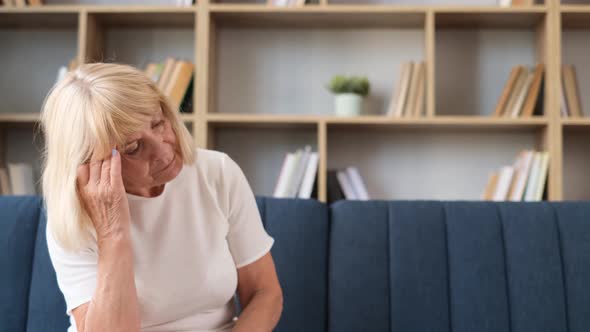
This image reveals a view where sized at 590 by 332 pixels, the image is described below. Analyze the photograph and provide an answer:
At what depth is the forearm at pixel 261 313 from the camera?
145cm

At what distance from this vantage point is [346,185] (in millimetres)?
2939

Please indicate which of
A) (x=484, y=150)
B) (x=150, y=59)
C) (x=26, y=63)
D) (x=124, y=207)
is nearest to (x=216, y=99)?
(x=150, y=59)

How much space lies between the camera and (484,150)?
10.1 ft

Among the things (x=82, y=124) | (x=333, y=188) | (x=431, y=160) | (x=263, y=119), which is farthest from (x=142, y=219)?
(x=431, y=160)

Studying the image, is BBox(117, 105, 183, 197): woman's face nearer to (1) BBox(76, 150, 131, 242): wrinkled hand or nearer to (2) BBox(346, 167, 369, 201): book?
(1) BBox(76, 150, 131, 242): wrinkled hand

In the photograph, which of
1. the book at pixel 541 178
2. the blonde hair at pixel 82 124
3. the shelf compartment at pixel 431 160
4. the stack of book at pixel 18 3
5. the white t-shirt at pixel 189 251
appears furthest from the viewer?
the shelf compartment at pixel 431 160

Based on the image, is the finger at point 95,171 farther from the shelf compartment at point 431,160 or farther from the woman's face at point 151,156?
the shelf compartment at point 431,160

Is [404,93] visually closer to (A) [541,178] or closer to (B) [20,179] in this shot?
(A) [541,178]

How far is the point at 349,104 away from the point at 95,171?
171 centimetres

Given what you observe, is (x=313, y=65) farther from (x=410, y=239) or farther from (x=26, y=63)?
(x=410, y=239)

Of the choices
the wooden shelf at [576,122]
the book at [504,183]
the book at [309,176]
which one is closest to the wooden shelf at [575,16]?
the wooden shelf at [576,122]

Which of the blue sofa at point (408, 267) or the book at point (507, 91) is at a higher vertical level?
the book at point (507, 91)

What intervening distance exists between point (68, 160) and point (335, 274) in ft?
2.26

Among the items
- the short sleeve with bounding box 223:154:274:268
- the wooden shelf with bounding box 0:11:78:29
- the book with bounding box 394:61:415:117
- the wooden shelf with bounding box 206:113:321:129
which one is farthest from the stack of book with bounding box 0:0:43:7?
the short sleeve with bounding box 223:154:274:268
